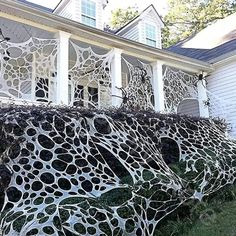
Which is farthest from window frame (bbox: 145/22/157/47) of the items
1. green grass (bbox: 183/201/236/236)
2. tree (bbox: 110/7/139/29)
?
tree (bbox: 110/7/139/29)

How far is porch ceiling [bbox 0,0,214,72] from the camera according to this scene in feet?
22.2

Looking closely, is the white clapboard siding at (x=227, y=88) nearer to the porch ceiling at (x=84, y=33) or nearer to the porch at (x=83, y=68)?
the porch at (x=83, y=68)

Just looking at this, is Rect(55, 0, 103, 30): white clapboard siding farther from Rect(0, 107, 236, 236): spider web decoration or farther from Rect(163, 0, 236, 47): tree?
Rect(163, 0, 236, 47): tree

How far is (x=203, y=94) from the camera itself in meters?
10.7

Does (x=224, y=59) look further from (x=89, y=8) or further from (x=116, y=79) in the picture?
(x=89, y=8)

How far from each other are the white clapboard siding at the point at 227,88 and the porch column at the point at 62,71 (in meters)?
5.62

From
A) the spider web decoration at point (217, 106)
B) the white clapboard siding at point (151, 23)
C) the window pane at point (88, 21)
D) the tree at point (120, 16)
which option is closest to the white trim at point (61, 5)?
the window pane at point (88, 21)

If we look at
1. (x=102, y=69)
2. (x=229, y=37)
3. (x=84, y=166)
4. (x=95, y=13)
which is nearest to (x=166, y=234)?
(x=84, y=166)

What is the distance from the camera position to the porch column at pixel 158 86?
9.16m

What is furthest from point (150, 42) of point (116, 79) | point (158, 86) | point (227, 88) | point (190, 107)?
point (116, 79)

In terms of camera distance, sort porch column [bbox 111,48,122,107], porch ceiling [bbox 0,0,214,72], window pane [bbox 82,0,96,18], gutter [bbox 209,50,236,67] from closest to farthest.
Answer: porch ceiling [bbox 0,0,214,72], porch column [bbox 111,48,122,107], gutter [bbox 209,50,236,67], window pane [bbox 82,0,96,18]

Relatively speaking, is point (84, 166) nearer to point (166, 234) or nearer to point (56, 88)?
point (166, 234)

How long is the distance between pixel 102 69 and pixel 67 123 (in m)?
3.94

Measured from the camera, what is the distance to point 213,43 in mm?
12820
